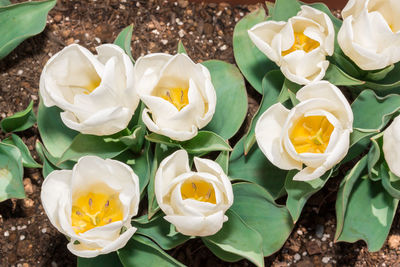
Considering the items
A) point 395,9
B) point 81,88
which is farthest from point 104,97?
point 395,9

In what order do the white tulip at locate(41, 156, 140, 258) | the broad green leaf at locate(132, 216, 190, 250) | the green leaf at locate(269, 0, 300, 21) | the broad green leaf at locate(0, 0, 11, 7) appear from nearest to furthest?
the white tulip at locate(41, 156, 140, 258) → the broad green leaf at locate(132, 216, 190, 250) → the green leaf at locate(269, 0, 300, 21) → the broad green leaf at locate(0, 0, 11, 7)

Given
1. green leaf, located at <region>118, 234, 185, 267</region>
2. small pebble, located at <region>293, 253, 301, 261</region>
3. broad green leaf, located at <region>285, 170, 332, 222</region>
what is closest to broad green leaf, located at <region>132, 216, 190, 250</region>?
green leaf, located at <region>118, 234, 185, 267</region>

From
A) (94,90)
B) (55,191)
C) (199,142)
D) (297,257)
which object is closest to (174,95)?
(199,142)

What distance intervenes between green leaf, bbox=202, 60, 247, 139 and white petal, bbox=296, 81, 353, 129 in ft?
0.66

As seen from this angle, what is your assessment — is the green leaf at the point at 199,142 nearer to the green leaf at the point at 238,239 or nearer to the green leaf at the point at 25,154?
the green leaf at the point at 238,239

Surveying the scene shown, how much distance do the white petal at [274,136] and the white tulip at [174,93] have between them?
118mm

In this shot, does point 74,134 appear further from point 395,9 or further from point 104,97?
point 395,9

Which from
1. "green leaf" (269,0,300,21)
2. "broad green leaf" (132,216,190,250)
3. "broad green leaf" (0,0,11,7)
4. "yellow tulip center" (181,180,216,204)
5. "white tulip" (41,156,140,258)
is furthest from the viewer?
A: "broad green leaf" (0,0,11,7)

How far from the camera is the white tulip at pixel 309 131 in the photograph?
1.18 metres

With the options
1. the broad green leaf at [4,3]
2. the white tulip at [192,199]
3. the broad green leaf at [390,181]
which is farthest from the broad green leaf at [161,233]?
the broad green leaf at [4,3]

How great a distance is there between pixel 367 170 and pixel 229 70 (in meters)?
0.41

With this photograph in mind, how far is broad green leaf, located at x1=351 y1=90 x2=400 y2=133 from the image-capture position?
4.30ft

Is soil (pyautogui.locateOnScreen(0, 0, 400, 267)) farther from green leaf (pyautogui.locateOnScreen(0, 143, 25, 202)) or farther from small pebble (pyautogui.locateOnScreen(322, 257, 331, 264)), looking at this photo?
green leaf (pyautogui.locateOnScreen(0, 143, 25, 202))

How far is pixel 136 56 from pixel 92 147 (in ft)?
1.36
